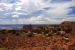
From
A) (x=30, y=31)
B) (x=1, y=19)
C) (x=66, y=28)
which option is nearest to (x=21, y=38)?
(x=30, y=31)

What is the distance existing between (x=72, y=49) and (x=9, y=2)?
10.7 feet

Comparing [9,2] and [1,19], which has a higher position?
[9,2]

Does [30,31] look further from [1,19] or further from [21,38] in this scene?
[1,19]

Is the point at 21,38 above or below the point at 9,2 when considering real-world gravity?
below

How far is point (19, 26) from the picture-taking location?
35.1 feet

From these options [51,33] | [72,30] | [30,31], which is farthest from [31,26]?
[72,30]

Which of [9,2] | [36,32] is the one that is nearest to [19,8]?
[9,2]

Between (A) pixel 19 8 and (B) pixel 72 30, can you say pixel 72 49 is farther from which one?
(A) pixel 19 8

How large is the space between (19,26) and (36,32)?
751 millimetres

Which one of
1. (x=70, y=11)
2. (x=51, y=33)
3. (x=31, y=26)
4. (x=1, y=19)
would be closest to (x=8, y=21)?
(x=1, y=19)

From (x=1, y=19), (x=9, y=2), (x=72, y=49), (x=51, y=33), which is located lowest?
(x=72, y=49)

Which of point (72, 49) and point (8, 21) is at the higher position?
point (8, 21)

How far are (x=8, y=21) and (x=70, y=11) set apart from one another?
2649 millimetres

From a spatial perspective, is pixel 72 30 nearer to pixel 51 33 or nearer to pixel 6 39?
pixel 51 33
